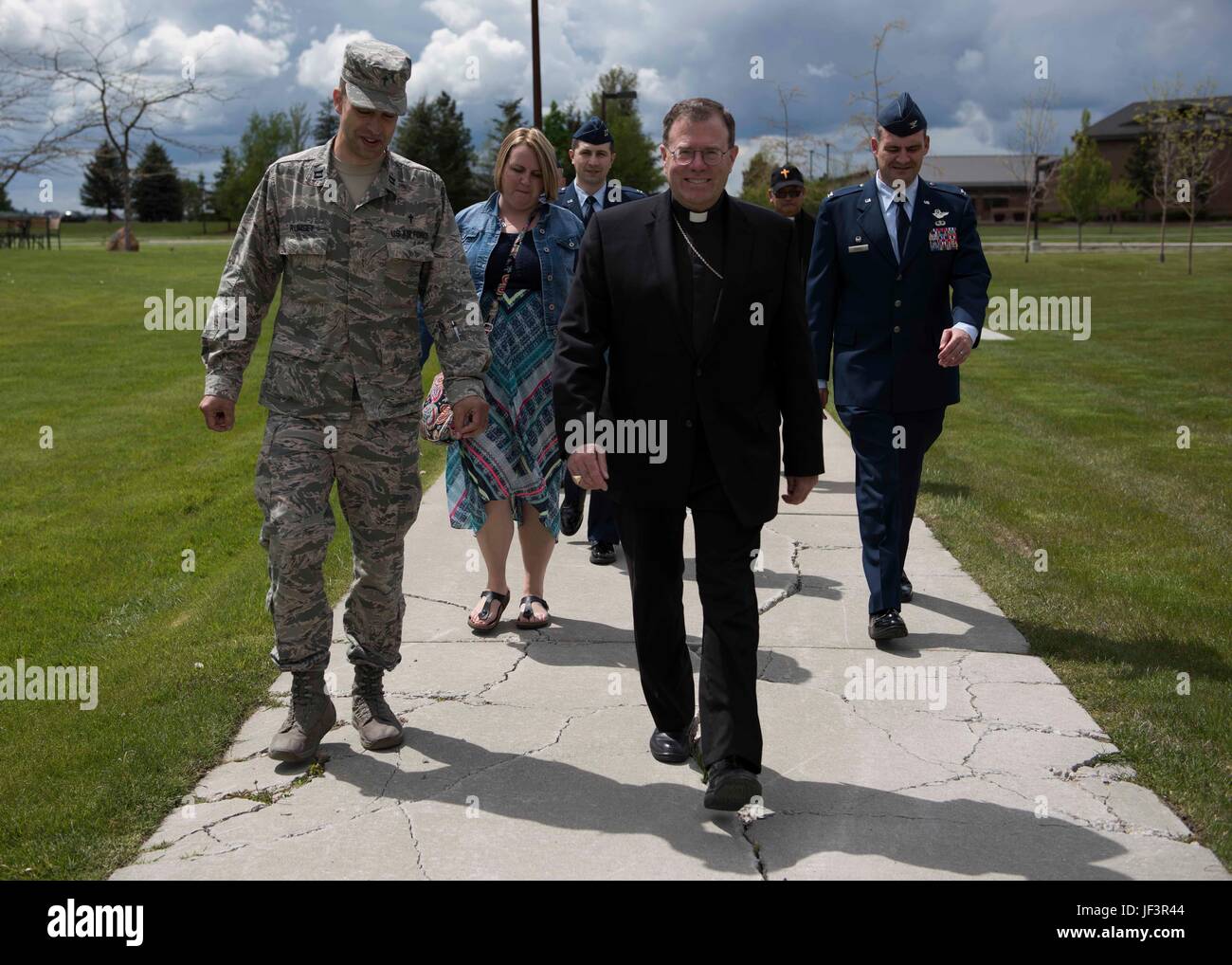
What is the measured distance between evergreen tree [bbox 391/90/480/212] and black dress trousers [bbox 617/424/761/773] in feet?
193

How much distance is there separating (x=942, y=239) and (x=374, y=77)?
273 centimetres

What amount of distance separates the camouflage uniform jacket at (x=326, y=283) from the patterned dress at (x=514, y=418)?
1413 millimetres

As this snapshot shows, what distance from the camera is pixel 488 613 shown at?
5957 millimetres

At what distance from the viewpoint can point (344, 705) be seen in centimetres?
502

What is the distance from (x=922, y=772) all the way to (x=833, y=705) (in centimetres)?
70

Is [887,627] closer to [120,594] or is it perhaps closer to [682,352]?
[682,352]

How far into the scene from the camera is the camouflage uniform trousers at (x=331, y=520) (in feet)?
14.0

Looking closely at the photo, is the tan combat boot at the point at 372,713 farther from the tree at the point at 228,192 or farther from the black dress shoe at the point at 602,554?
the tree at the point at 228,192

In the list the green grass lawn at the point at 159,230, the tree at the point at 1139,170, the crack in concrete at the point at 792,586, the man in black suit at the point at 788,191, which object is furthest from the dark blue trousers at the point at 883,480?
the tree at the point at 1139,170

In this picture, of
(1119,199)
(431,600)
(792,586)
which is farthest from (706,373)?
(1119,199)

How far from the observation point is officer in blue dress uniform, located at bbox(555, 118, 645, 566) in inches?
274
